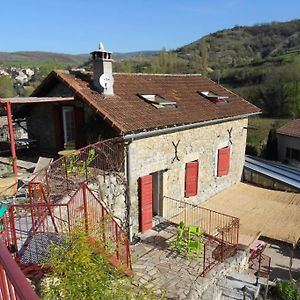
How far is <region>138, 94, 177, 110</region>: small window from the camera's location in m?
13.7

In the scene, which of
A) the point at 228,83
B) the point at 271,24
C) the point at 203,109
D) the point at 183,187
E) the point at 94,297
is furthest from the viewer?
the point at 271,24

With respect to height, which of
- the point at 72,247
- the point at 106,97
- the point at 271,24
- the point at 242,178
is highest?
the point at 271,24

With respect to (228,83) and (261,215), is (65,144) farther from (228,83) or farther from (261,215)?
(228,83)

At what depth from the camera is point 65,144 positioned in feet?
44.9

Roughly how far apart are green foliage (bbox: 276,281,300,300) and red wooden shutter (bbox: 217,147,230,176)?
278 inches

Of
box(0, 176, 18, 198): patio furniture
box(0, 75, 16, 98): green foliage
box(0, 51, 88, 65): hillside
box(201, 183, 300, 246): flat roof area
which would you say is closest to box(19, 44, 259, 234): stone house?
box(201, 183, 300, 246): flat roof area

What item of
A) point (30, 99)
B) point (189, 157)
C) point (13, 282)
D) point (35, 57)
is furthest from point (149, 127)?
point (35, 57)

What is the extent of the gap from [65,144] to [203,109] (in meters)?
6.55

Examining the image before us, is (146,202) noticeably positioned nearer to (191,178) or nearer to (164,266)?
(164,266)

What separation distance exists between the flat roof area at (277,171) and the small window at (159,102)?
7315 millimetres

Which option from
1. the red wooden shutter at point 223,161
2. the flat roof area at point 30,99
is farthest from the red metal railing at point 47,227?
the red wooden shutter at point 223,161

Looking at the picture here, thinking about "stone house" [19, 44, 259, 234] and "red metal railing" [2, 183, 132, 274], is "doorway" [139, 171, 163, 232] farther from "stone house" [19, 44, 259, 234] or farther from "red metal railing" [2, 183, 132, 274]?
"red metal railing" [2, 183, 132, 274]

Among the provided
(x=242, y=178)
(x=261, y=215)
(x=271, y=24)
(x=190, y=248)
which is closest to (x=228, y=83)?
(x=242, y=178)

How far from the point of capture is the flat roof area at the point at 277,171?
56.8 ft
